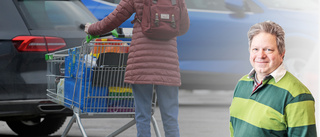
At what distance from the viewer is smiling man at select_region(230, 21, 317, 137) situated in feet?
8.51

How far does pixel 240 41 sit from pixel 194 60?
83 cm

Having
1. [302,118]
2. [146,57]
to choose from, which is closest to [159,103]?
[146,57]

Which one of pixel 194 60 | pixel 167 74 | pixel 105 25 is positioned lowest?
pixel 194 60

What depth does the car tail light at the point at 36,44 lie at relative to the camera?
6.13 meters

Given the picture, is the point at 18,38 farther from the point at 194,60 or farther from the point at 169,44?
the point at 194,60

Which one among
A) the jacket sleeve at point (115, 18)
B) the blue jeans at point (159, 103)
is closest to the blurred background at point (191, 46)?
the jacket sleeve at point (115, 18)

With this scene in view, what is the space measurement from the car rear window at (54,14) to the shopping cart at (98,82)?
1.09m

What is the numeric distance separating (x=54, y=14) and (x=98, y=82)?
1632mm

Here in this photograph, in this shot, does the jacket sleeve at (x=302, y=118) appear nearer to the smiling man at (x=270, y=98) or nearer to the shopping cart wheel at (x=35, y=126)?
the smiling man at (x=270, y=98)

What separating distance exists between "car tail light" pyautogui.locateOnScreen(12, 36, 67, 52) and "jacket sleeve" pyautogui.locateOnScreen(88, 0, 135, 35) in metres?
1.29

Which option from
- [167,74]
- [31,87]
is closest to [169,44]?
[167,74]

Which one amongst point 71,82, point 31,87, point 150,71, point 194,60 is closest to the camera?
point 150,71

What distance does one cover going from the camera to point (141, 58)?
4.75 meters

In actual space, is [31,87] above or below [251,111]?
below
